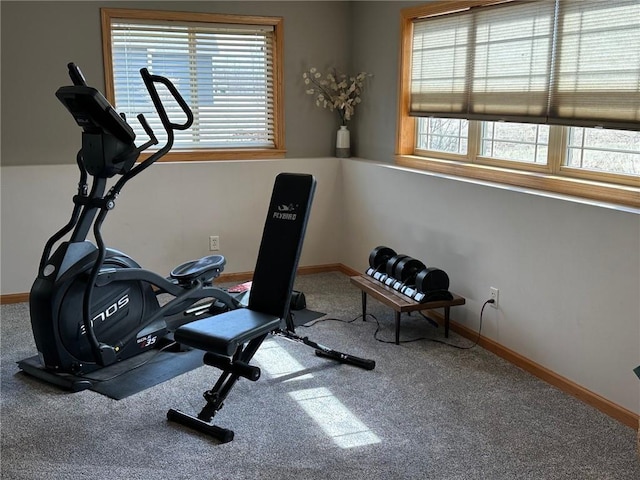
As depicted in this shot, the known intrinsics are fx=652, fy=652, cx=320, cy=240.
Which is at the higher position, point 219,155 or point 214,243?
point 219,155

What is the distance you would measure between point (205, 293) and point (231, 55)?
7.11 feet

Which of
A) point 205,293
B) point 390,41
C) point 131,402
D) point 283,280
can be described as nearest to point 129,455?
point 131,402

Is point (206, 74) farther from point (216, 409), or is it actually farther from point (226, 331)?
point (216, 409)

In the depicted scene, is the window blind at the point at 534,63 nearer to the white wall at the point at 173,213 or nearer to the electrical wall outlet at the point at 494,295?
the electrical wall outlet at the point at 494,295

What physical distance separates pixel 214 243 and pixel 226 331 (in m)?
2.45

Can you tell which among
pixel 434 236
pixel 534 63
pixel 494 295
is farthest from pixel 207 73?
pixel 494 295

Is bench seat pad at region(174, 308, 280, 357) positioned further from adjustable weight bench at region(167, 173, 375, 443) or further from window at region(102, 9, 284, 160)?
window at region(102, 9, 284, 160)

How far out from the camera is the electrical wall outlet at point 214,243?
17.3 feet

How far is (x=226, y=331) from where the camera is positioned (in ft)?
9.57

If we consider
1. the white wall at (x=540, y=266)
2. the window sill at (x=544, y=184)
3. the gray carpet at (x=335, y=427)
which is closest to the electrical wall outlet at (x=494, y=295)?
the white wall at (x=540, y=266)

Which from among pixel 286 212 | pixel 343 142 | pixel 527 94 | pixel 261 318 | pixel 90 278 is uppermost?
pixel 527 94

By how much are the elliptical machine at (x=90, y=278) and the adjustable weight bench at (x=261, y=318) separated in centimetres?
68

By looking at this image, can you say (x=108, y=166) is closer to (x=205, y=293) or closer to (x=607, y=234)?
(x=205, y=293)

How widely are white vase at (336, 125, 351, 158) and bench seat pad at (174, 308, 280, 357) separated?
8.85 ft
